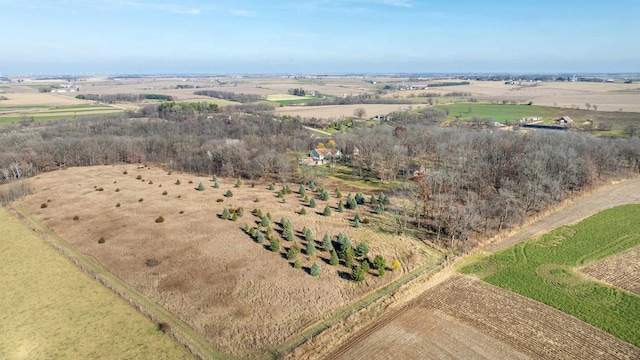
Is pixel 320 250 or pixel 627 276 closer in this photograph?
pixel 627 276

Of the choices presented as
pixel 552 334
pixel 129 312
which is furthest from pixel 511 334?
pixel 129 312

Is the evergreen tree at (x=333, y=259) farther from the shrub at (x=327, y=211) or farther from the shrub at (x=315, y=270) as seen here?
the shrub at (x=327, y=211)

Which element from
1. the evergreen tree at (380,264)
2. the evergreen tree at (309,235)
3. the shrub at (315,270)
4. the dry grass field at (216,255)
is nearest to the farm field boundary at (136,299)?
the dry grass field at (216,255)

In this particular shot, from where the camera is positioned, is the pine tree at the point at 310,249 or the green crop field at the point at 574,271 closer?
the green crop field at the point at 574,271

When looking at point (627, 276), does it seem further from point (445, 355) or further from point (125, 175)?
point (125, 175)

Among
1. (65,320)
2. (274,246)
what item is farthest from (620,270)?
(65,320)

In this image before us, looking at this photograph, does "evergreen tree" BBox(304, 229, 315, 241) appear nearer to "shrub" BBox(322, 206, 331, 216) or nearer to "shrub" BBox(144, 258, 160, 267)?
"shrub" BBox(322, 206, 331, 216)

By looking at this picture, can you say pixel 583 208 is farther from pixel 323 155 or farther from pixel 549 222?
pixel 323 155
